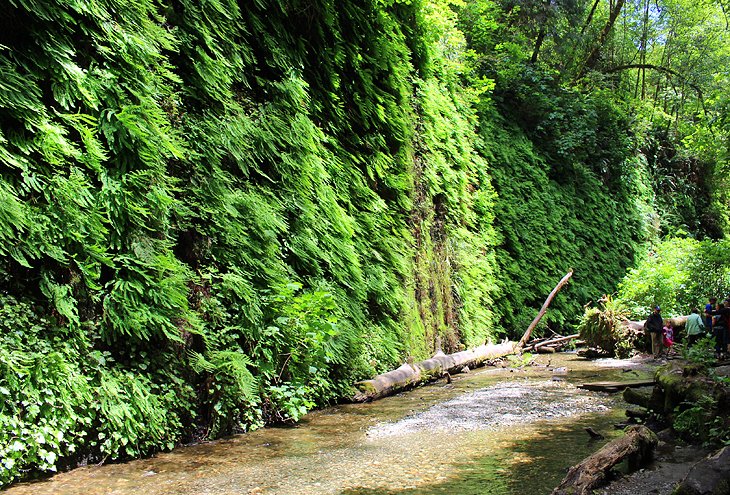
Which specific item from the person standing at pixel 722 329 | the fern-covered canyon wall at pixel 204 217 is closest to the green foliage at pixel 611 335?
the person standing at pixel 722 329

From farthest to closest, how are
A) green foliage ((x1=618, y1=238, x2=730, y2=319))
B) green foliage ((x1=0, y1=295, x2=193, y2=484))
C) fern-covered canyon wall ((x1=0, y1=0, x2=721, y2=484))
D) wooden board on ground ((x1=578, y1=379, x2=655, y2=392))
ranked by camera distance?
green foliage ((x1=618, y1=238, x2=730, y2=319))
wooden board on ground ((x1=578, y1=379, x2=655, y2=392))
fern-covered canyon wall ((x1=0, y1=0, x2=721, y2=484))
green foliage ((x1=0, y1=295, x2=193, y2=484))

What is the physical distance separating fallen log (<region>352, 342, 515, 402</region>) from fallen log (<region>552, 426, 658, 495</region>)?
3.82m

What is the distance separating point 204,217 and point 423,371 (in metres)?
4.96

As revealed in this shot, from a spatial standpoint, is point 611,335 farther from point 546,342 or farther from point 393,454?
point 393,454

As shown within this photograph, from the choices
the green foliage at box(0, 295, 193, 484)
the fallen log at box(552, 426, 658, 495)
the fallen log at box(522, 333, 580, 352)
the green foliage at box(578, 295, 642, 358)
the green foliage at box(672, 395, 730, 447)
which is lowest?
the fallen log at box(522, 333, 580, 352)

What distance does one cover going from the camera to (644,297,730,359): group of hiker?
36.2ft

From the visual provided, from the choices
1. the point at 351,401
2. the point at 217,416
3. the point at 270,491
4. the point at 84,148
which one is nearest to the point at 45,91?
the point at 84,148

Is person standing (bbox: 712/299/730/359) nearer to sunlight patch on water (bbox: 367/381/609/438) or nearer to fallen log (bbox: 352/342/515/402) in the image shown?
fallen log (bbox: 352/342/515/402)

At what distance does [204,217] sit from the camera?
5473 millimetres

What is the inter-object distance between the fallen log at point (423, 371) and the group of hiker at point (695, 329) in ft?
10.1

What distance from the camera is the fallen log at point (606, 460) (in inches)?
128

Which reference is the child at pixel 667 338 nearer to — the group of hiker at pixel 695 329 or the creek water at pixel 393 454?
the group of hiker at pixel 695 329

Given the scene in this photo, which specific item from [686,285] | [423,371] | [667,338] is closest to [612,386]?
[423,371]

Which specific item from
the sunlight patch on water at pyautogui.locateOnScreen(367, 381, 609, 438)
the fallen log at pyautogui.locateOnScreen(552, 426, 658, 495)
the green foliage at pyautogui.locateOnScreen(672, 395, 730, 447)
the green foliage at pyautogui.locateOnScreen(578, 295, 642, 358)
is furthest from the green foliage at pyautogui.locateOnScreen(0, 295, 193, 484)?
the green foliage at pyautogui.locateOnScreen(578, 295, 642, 358)
